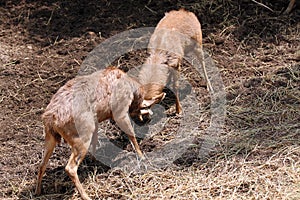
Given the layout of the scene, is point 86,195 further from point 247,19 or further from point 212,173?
point 247,19

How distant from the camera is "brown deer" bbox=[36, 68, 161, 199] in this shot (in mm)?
5465

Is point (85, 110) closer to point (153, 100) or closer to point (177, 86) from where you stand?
point (153, 100)

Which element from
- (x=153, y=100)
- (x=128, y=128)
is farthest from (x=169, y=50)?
(x=128, y=128)

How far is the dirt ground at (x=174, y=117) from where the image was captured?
5.70 metres

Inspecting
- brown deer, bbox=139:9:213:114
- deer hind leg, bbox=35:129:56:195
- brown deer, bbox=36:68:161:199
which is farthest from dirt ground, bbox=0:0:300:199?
brown deer, bbox=139:9:213:114

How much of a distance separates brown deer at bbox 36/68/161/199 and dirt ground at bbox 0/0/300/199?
0.34 m

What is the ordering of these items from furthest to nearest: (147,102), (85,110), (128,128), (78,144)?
(147,102) < (128,128) < (85,110) < (78,144)

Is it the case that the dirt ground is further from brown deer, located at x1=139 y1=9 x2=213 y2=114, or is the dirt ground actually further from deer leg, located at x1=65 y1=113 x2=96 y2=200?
brown deer, located at x1=139 y1=9 x2=213 y2=114

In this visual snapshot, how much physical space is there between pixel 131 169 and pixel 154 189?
39 cm

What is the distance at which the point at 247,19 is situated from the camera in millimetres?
8516

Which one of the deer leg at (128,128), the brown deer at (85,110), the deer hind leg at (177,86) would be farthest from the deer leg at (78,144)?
the deer hind leg at (177,86)

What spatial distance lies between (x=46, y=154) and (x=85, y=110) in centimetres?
55

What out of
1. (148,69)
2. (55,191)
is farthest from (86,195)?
(148,69)

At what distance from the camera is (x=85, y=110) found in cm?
563
